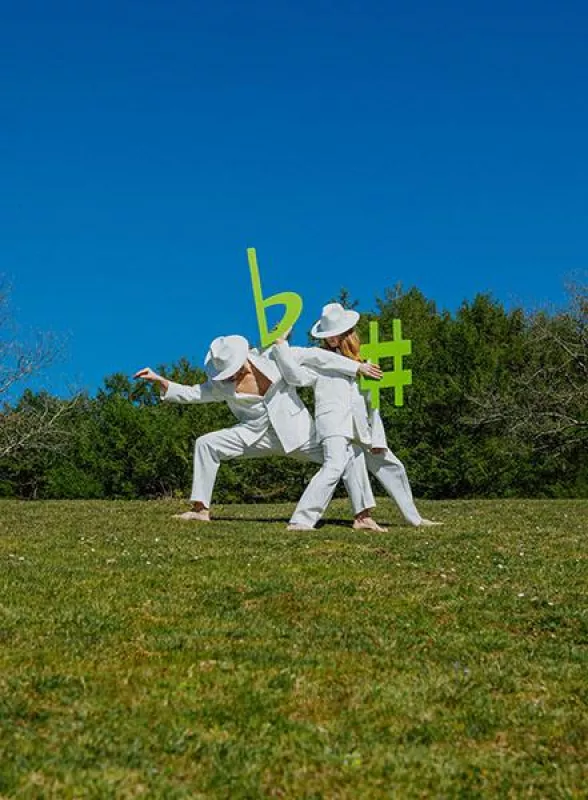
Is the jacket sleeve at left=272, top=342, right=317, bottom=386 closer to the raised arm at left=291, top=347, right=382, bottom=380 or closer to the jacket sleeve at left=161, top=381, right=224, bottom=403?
the raised arm at left=291, top=347, right=382, bottom=380

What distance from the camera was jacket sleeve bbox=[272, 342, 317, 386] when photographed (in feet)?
43.7

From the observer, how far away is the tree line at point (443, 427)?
1532 inches

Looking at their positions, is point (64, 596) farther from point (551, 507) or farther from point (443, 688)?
point (551, 507)

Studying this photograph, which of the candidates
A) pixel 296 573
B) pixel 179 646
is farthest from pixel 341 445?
pixel 179 646

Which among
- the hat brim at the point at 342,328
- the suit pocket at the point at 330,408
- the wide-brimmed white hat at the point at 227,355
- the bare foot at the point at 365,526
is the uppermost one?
the hat brim at the point at 342,328

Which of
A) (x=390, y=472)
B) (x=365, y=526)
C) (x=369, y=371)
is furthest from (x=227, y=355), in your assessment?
(x=365, y=526)

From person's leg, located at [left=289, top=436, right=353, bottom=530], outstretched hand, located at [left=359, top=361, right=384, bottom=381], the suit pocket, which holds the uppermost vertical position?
outstretched hand, located at [left=359, top=361, right=384, bottom=381]

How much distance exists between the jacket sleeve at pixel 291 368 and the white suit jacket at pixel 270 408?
40 centimetres

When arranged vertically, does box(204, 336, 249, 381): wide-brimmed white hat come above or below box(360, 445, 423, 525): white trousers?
above

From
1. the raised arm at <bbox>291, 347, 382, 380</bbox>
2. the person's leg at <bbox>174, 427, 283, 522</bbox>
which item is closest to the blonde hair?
the raised arm at <bbox>291, 347, 382, 380</bbox>

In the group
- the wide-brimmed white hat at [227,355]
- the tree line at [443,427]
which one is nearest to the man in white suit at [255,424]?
the wide-brimmed white hat at [227,355]

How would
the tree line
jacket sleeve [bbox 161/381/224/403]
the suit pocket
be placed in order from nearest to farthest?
the suit pocket
jacket sleeve [bbox 161/381/224/403]
the tree line

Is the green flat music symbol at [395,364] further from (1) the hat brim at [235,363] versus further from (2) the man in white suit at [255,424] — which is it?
(1) the hat brim at [235,363]

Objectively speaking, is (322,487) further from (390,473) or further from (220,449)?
(220,449)
